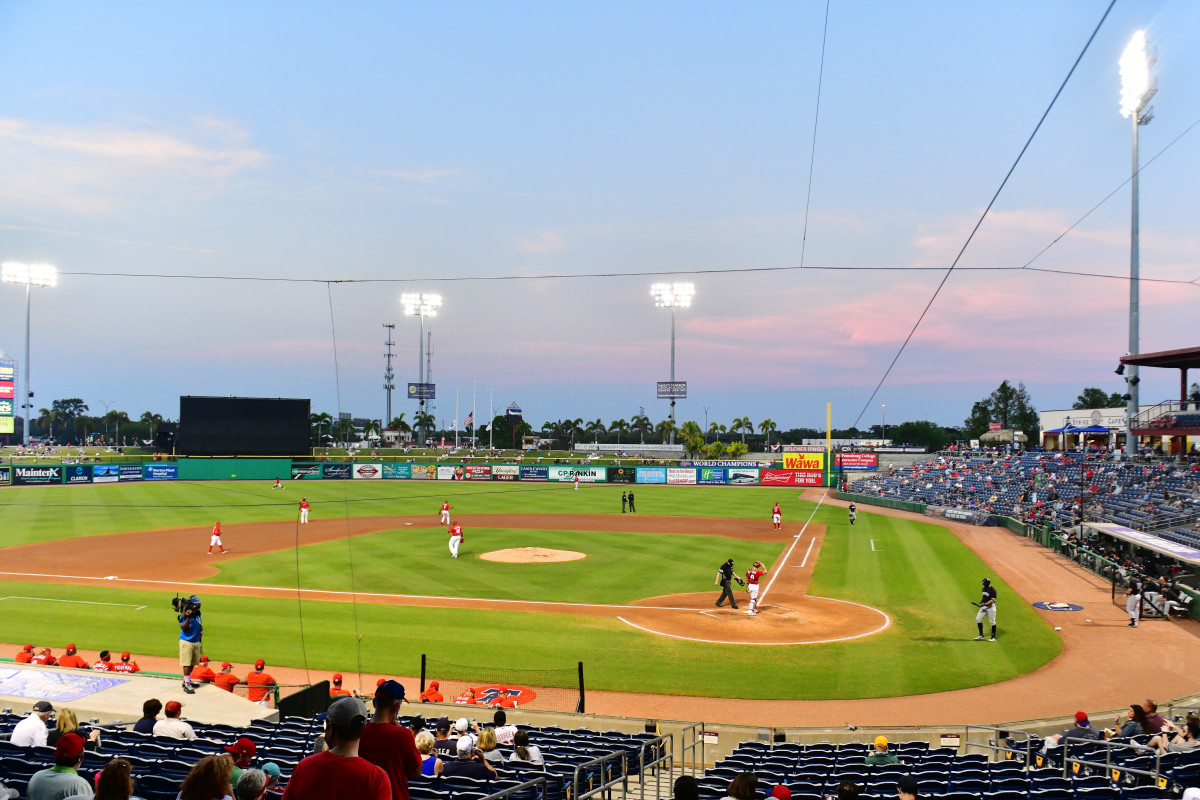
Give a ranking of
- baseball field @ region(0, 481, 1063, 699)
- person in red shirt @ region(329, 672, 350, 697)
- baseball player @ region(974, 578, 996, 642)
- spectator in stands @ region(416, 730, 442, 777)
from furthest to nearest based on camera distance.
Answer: baseball player @ region(974, 578, 996, 642), baseball field @ region(0, 481, 1063, 699), person in red shirt @ region(329, 672, 350, 697), spectator in stands @ region(416, 730, 442, 777)

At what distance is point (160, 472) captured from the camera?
69.1 meters

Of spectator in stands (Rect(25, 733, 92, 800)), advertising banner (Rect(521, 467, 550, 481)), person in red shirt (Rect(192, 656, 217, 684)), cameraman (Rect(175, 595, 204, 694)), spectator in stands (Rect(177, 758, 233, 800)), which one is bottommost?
advertising banner (Rect(521, 467, 550, 481))

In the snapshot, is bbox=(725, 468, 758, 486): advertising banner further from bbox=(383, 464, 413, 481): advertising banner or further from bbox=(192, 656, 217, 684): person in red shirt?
bbox=(192, 656, 217, 684): person in red shirt

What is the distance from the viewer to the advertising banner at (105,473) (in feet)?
216

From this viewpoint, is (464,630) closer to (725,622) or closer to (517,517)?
(725,622)

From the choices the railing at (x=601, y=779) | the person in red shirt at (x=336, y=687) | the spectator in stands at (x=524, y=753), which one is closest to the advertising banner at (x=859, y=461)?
the person in red shirt at (x=336, y=687)

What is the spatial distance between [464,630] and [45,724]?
1133 cm

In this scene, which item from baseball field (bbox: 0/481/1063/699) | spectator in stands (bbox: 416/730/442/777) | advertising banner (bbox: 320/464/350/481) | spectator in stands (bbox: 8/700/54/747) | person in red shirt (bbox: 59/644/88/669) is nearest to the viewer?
spectator in stands (bbox: 416/730/442/777)

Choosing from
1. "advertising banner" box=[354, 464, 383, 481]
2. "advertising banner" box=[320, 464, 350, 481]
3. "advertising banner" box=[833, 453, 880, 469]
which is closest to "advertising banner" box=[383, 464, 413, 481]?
"advertising banner" box=[354, 464, 383, 481]

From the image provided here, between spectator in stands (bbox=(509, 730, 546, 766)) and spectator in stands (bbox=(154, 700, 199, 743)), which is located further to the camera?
spectator in stands (bbox=(154, 700, 199, 743))

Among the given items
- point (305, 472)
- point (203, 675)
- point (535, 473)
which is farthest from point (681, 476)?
point (203, 675)

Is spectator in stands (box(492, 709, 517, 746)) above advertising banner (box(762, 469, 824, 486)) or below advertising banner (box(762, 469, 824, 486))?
above

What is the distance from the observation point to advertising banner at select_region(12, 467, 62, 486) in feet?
206

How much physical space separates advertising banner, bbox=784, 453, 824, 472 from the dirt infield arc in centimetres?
3127
